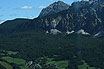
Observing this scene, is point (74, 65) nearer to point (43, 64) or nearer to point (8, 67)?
point (43, 64)

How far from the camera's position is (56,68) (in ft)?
560

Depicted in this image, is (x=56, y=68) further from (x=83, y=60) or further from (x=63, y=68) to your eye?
(x=83, y=60)

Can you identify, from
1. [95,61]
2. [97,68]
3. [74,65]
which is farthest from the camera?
[95,61]

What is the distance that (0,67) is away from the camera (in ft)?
554

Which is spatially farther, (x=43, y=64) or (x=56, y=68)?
(x=43, y=64)

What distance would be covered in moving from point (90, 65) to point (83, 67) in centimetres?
917

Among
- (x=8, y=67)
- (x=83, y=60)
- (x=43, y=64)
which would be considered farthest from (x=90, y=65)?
(x=8, y=67)

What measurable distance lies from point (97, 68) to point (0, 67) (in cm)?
5997

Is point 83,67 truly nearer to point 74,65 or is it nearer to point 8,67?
point 74,65

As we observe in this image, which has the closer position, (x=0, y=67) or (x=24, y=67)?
(x=0, y=67)

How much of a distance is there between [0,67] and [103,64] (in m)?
65.6

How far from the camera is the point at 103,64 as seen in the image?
17475 centimetres

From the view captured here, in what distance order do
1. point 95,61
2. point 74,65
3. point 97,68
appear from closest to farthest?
point 97,68
point 74,65
point 95,61

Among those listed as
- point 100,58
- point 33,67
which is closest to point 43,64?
point 33,67
